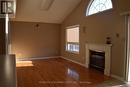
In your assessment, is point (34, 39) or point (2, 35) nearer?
point (2, 35)

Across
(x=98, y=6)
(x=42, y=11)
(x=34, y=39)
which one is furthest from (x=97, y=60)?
(x=34, y=39)

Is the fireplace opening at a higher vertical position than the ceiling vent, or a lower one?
lower

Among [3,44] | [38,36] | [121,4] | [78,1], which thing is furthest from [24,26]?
[3,44]

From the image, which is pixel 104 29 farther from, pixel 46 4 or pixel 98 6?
pixel 46 4

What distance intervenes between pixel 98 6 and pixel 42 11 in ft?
9.49

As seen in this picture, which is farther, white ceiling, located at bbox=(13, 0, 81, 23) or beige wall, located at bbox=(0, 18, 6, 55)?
white ceiling, located at bbox=(13, 0, 81, 23)

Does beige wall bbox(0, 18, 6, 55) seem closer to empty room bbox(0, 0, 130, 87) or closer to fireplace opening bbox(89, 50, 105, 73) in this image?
empty room bbox(0, 0, 130, 87)

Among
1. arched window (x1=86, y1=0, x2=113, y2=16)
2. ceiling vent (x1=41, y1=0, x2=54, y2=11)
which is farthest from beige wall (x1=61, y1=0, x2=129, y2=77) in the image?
ceiling vent (x1=41, y1=0, x2=54, y2=11)

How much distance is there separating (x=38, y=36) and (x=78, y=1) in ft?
10.3

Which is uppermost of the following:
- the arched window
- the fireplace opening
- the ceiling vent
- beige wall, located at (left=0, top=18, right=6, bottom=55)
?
the ceiling vent

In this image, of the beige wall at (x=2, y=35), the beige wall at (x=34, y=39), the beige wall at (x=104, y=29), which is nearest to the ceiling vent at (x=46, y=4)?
the beige wall at (x=104, y=29)

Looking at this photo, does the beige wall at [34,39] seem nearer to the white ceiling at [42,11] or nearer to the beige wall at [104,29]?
the white ceiling at [42,11]

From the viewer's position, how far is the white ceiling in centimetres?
626

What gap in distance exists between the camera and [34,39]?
7992mm
